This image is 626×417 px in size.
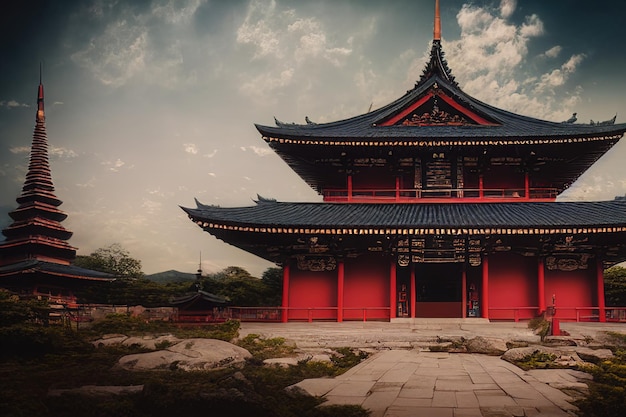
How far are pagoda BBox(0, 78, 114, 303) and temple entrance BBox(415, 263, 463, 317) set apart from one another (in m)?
24.8

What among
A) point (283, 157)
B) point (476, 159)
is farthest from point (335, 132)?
point (476, 159)

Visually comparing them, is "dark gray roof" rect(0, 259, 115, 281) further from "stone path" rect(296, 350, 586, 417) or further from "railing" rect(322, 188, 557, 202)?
"stone path" rect(296, 350, 586, 417)

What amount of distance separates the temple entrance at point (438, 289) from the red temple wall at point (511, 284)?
5.05 ft

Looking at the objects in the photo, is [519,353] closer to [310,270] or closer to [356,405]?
[356,405]

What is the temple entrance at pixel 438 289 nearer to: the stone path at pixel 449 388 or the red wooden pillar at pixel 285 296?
the red wooden pillar at pixel 285 296

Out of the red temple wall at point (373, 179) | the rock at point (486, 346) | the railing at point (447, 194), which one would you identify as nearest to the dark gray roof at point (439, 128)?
the red temple wall at point (373, 179)

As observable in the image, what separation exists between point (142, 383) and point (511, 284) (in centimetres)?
1870

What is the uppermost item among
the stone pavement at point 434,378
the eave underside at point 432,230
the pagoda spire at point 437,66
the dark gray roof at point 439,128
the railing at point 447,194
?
the pagoda spire at point 437,66

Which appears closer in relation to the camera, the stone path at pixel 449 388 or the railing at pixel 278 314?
the stone path at pixel 449 388

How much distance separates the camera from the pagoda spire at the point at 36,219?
43.8m

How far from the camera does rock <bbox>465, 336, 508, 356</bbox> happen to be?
20000mm

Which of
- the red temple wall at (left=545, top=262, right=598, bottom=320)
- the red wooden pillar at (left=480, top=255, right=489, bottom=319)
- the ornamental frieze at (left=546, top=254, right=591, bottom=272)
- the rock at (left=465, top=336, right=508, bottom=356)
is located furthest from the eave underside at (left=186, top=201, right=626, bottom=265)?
the rock at (left=465, top=336, right=508, bottom=356)

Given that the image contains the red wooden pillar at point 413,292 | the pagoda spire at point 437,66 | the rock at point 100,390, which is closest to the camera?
the rock at point 100,390

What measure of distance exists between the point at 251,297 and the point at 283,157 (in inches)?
594
